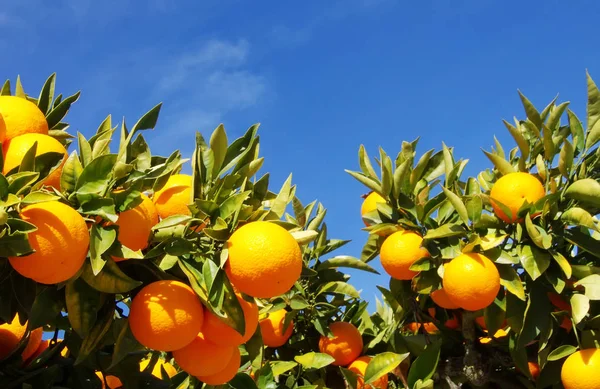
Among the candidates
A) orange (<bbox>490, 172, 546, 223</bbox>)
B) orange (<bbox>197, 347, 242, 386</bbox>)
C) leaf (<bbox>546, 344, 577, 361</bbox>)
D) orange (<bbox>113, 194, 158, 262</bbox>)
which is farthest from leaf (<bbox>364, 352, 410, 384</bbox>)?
orange (<bbox>113, 194, 158, 262</bbox>)

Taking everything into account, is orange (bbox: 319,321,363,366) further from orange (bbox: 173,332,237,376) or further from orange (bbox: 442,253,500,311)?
orange (bbox: 173,332,237,376)

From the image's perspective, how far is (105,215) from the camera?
1461 millimetres

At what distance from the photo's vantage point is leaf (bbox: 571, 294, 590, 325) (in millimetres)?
2314

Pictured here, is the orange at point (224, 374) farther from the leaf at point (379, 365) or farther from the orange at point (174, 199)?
the leaf at point (379, 365)

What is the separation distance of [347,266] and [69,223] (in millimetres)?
1589

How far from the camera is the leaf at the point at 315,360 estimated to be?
8.30 feet

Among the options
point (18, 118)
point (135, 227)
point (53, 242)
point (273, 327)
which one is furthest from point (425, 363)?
point (18, 118)

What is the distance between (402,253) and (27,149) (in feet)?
4.66

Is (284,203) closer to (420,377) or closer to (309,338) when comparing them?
(420,377)

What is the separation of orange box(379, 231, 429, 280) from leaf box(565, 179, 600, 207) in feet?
1.93

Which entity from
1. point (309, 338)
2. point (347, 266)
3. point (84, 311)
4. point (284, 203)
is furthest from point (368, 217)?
point (84, 311)

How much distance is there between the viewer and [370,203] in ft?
9.21

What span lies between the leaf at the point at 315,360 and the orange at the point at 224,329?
950mm

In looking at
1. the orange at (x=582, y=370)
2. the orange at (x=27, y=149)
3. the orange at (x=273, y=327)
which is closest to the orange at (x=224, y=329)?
A: the orange at (x=27, y=149)
